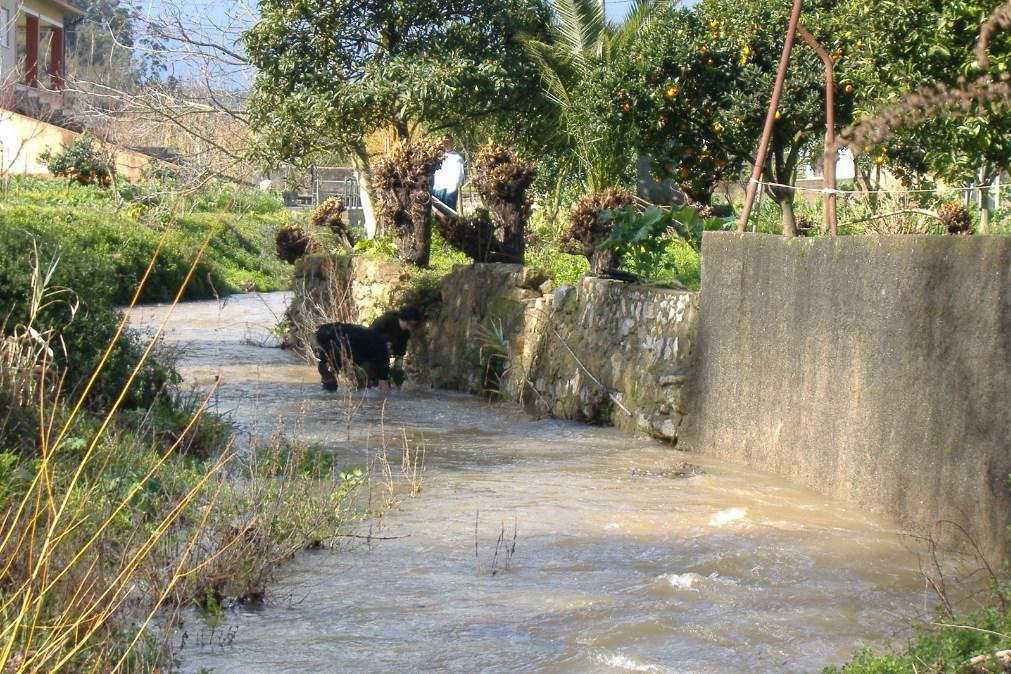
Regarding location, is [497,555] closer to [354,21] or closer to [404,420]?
[404,420]

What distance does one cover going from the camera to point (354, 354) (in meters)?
12.6

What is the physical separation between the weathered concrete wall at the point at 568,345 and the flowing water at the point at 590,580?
840 millimetres

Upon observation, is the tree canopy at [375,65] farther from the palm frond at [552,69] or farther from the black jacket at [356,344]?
the black jacket at [356,344]

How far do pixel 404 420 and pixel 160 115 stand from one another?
1185 centimetres

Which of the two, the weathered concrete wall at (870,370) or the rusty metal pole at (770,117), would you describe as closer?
the weathered concrete wall at (870,370)

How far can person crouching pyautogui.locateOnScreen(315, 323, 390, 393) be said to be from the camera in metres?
12.4

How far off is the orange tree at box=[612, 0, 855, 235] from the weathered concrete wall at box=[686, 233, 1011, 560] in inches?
152

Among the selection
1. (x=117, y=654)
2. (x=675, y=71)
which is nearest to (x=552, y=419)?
(x=675, y=71)

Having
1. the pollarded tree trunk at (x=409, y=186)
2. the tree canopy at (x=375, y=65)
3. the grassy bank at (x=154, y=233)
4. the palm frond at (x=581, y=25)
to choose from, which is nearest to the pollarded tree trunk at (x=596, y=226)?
the pollarded tree trunk at (x=409, y=186)

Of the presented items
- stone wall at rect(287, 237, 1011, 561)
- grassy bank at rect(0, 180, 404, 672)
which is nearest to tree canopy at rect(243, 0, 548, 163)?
stone wall at rect(287, 237, 1011, 561)

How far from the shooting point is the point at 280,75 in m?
16.8

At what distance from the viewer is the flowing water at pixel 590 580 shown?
4.94 metres

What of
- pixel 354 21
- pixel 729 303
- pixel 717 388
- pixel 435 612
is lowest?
pixel 435 612

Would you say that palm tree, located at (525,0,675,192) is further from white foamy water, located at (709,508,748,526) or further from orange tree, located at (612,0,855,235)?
white foamy water, located at (709,508,748,526)
